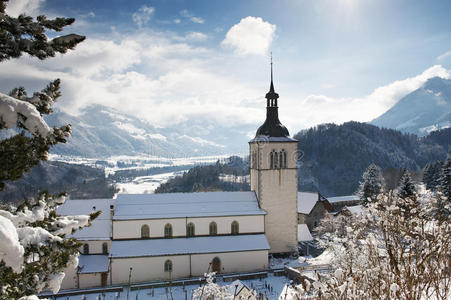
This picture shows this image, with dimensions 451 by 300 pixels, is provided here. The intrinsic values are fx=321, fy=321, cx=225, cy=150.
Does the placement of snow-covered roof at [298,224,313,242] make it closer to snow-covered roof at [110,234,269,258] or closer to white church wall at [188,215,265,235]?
white church wall at [188,215,265,235]

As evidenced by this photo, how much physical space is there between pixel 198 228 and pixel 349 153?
119m

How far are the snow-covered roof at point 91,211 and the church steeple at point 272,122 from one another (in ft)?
49.0

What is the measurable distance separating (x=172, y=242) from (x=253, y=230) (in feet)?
22.8

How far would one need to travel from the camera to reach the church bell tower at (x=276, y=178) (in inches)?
1146

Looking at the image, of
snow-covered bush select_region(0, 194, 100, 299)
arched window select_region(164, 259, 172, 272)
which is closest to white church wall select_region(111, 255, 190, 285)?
arched window select_region(164, 259, 172, 272)

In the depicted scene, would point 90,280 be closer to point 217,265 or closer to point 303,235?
point 217,265

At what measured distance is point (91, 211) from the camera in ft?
86.0

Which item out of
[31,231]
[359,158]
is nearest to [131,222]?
[31,231]

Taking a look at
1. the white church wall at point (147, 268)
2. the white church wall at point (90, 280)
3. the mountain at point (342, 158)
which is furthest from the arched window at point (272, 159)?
the mountain at point (342, 158)

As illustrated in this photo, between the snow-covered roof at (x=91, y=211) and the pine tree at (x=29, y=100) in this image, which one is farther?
the snow-covered roof at (x=91, y=211)

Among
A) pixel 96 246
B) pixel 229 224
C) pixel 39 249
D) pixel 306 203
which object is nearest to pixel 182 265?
pixel 229 224

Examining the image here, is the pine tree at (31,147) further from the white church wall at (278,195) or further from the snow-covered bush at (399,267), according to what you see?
the white church wall at (278,195)

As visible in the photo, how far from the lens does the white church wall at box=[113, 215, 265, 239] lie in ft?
82.5

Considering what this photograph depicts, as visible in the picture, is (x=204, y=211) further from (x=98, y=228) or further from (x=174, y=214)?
(x=98, y=228)
